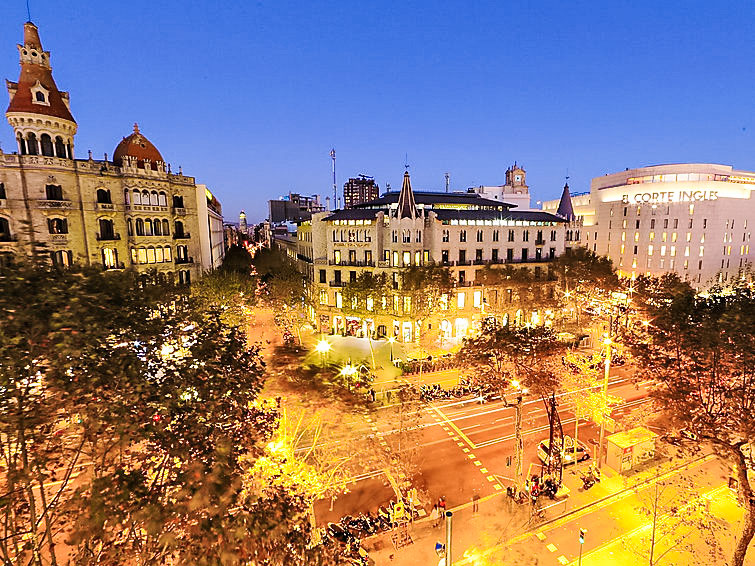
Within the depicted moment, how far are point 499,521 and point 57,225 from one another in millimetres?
55486

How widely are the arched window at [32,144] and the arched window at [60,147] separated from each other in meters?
1.92

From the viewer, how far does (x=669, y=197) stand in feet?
303

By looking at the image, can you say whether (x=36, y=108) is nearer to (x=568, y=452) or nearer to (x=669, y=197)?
(x=568, y=452)

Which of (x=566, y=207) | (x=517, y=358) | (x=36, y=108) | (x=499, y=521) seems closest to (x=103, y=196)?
(x=36, y=108)

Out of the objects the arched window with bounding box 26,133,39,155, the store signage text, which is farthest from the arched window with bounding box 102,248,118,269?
the store signage text

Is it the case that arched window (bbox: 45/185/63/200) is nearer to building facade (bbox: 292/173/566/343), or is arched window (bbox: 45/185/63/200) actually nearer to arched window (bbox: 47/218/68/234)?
arched window (bbox: 47/218/68/234)

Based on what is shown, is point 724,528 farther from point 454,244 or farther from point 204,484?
point 454,244

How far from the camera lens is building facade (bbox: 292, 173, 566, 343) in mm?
58281

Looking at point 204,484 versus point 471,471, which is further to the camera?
→ point 471,471

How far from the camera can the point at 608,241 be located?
103 m

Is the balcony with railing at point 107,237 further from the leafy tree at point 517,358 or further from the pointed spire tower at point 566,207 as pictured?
the pointed spire tower at point 566,207

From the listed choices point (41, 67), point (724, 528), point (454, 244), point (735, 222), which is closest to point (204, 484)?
point (724, 528)

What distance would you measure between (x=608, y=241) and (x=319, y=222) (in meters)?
80.2

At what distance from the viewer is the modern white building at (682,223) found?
88.6 m
